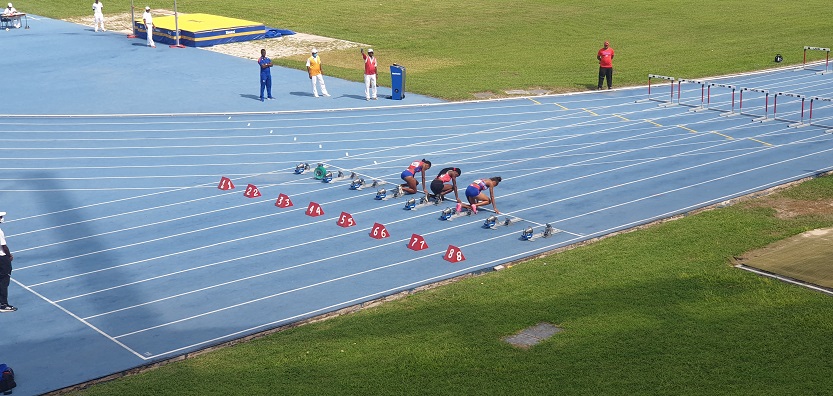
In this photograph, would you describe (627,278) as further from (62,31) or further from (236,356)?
(62,31)

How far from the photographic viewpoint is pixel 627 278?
52.7 feet

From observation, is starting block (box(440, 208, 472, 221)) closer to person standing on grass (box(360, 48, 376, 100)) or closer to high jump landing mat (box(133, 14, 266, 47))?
person standing on grass (box(360, 48, 376, 100))

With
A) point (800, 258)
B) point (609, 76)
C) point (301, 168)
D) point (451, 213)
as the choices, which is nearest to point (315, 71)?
point (301, 168)

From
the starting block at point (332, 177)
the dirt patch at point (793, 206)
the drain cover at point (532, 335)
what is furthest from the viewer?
the starting block at point (332, 177)

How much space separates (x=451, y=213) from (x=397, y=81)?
11.0 meters

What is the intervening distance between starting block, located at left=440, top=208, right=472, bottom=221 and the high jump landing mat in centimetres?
2194

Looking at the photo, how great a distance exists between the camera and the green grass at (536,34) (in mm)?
34312

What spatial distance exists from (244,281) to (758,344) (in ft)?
24.9

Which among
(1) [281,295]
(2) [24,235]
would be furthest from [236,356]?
(2) [24,235]

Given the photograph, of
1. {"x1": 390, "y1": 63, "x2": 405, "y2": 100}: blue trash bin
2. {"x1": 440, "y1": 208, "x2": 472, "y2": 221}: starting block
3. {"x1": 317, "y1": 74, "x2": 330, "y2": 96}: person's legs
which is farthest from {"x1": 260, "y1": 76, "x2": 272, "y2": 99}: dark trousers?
{"x1": 440, "y1": 208, "x2": 472, "y2": 221}: starting block

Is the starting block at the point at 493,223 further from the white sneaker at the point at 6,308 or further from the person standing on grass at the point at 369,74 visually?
the person standing on grass at the point at 369,74

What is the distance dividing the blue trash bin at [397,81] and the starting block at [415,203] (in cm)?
985

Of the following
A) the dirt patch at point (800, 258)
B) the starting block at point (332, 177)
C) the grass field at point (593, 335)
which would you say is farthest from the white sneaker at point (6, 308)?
the dirt patch at point (800, 258)

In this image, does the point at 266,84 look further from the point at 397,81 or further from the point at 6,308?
the point at 6,308
